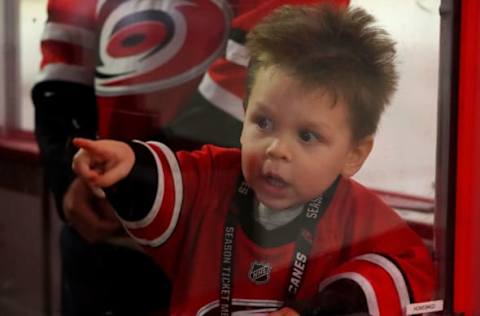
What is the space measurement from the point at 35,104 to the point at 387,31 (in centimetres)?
44

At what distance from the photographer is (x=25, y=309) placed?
76 centimetres

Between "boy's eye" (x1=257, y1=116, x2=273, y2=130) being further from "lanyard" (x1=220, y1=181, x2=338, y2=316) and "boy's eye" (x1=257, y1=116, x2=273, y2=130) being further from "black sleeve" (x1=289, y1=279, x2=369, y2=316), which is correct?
"black sleeve" (x1=289, y1=279, x2=369, y2=316)

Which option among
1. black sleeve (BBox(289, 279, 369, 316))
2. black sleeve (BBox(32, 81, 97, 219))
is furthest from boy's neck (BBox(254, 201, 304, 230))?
black sleeve (BBox(32, 81, 97, 219))

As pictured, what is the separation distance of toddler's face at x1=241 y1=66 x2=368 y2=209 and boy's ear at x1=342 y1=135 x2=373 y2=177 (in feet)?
0.15

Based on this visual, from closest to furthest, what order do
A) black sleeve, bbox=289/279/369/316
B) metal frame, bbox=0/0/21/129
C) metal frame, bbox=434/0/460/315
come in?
metal frame, bbox=0/0/21/129, black sleeve, bbox=289/279/369/316, metal frame, bbox=434/0/460/315

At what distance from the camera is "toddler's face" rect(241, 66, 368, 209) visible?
2.66 feet

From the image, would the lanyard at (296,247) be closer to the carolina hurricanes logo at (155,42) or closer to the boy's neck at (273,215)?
the boy's neck at (273,215)

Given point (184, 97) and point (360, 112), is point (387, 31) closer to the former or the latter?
point (360, 112)

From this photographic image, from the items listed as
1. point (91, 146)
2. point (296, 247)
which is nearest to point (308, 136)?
point (296, 247)

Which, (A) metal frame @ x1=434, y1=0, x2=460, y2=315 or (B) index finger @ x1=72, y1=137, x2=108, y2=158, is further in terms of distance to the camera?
(A) metal frame @ x1=434, y1=0, x2=460, y2=315

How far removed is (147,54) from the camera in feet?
2.52

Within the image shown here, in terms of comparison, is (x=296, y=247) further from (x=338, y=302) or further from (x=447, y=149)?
(x=447, y=149)

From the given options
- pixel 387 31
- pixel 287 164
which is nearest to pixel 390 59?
pixel 387 31

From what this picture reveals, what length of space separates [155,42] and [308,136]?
8.0 inches
